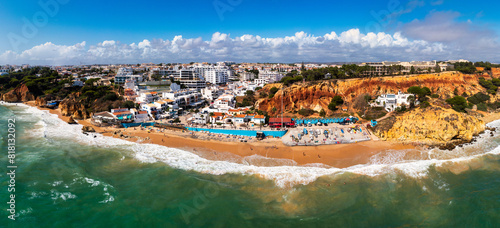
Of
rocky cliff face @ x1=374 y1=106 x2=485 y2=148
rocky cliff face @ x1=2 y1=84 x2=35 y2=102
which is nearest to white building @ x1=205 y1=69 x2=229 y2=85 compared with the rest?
rocky cliff face @ x1=2 y1=84 x2=35 y2=102

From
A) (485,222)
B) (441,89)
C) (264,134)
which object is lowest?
(485,222)

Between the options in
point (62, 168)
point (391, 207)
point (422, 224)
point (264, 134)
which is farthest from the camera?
point (264, 134)

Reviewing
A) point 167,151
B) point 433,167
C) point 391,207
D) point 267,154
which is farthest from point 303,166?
point 167,151

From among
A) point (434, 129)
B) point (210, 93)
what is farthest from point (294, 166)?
point (210, 93)

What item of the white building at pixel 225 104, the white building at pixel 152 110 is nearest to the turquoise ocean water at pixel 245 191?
the white building at pixel 152 110

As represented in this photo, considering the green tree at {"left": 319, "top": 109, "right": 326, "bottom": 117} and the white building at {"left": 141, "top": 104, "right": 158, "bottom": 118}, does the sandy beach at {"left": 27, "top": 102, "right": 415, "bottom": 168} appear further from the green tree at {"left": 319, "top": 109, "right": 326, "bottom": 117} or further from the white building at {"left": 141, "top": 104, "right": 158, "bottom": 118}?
the green tree at {"left": 319, "top": 109, "right": 326, "bottom": 117}

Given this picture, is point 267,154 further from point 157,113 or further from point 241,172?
point 157,113
